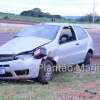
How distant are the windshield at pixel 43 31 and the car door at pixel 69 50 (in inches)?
13.5

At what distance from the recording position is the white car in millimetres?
10328

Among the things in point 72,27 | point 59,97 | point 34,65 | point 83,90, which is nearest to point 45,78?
point 34,65

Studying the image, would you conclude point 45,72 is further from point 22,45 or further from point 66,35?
point 66,35

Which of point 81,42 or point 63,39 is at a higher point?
point 63,39

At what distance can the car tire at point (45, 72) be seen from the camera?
10.6m

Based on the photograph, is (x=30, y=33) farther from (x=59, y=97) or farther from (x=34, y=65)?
(x=59, y=97)

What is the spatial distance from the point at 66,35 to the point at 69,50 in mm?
436

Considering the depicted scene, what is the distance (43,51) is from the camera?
1077 centimetres

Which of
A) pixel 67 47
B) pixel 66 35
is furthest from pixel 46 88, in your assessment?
pixel 66 35

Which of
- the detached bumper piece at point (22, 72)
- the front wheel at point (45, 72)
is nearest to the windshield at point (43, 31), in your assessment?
the front wheel at point (45, 72)

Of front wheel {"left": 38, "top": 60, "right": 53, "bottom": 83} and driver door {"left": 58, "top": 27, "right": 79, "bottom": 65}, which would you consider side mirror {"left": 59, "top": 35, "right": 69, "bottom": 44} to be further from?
front wheel {"left": 38, "top": 60, "right": 53, "bottom": 83}

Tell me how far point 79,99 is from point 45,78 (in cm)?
213

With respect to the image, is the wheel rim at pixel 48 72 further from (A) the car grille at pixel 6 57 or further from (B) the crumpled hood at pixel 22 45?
(A) the car grille at pixel 6 57

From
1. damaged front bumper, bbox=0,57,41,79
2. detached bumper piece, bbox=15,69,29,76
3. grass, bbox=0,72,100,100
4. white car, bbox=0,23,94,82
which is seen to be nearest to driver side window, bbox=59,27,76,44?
white car, bbox=0,23,94,82
